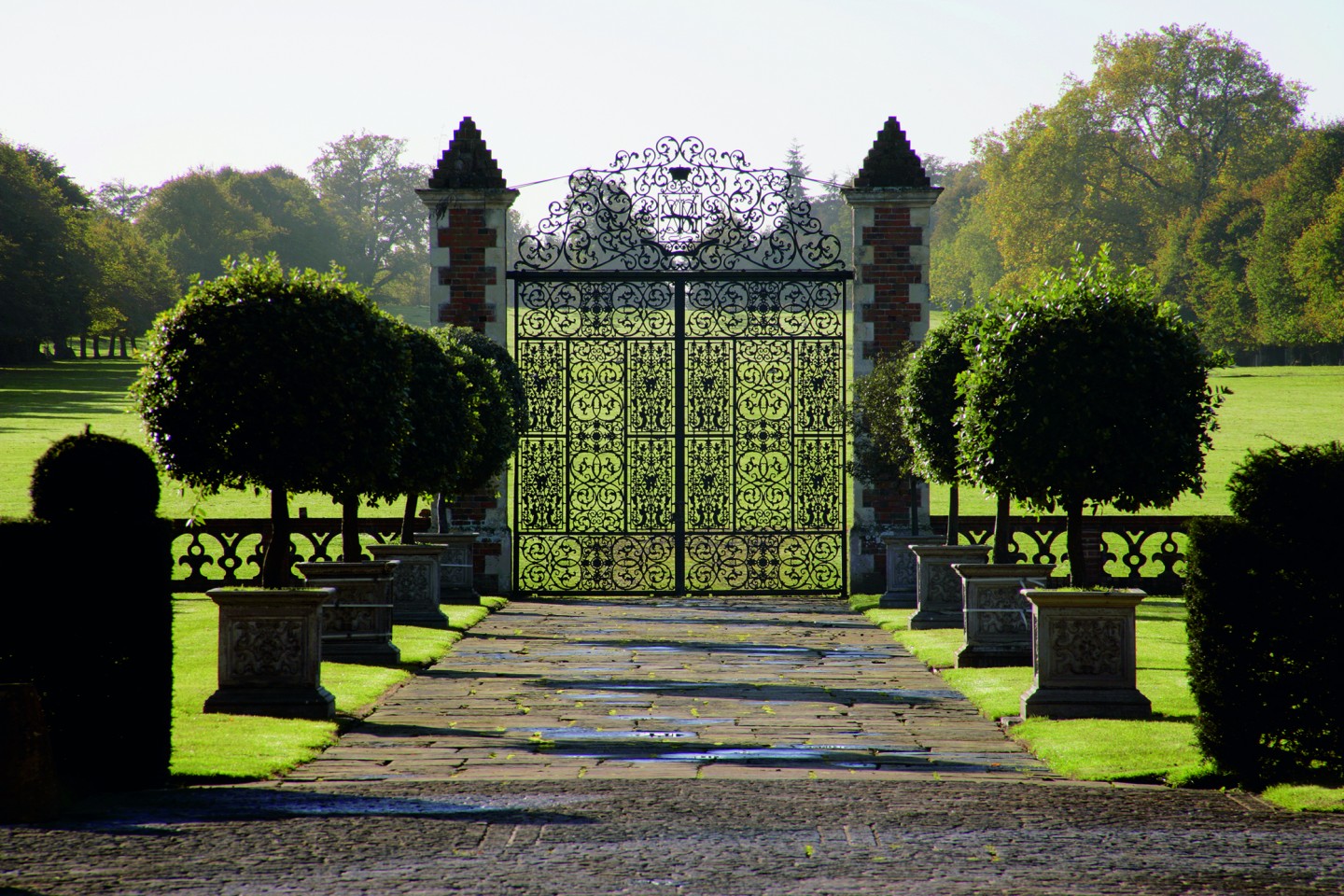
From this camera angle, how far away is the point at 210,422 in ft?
29.9

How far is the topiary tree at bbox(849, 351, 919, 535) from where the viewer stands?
1488 centimetres

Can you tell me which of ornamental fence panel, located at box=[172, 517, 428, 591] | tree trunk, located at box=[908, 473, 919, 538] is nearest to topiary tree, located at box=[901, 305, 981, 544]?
tree trunk, located at box=[908, 473, 919, 538]

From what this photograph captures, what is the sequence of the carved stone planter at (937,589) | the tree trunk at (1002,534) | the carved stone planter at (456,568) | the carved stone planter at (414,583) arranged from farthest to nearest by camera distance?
the carved stone planter at (456,568)
the carved stone planter at (414,583)
the carved stone planter at (937,589)
the tree trunk at (1002,534)

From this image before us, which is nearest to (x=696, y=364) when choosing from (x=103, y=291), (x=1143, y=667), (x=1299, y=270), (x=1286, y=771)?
(x=1143, y=667)

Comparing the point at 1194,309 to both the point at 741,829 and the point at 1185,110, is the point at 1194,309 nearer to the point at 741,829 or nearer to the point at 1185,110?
the point at 1185,110

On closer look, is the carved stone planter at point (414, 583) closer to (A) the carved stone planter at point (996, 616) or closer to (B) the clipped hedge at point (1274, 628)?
(A) the carved stone planter at point (996, 616)

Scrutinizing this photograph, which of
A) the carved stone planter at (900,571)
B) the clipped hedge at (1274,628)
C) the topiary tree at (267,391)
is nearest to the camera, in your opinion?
the clipped hedge at (1274,628)

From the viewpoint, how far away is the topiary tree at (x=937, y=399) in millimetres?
13148

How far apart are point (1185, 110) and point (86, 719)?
56.9 meters

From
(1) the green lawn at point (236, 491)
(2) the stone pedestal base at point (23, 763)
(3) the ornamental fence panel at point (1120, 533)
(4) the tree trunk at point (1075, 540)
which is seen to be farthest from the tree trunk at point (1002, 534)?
(2) the stone pedestal base at point (23, 763)

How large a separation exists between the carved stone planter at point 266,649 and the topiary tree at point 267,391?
61cm

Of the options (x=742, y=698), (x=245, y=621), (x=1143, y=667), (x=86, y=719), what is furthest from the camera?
(x=1143, y=667)

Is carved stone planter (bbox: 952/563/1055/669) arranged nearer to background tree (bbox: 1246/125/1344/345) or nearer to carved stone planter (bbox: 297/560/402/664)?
carved stone planter (bbox: 297/560/402/664)

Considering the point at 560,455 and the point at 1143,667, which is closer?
the point at 1143,667
